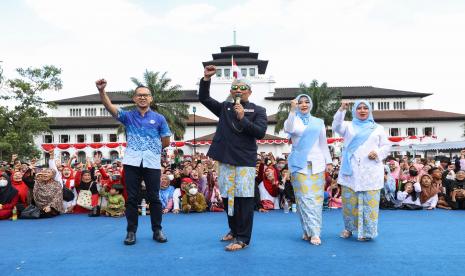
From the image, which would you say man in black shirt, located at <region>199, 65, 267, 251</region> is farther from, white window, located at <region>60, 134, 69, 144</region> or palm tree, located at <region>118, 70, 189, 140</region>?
white window, located at <region>60, 134, 69, 144</region>

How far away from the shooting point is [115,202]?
8.33 m

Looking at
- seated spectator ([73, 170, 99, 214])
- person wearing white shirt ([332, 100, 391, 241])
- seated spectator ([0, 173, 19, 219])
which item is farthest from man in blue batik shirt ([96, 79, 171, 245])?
seated spectator ([0, 173, 19, 219])

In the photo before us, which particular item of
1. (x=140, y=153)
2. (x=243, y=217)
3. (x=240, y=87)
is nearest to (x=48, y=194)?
(x=140, y=153)

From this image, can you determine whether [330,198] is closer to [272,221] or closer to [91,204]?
[272,221]

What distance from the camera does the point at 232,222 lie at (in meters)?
4.77

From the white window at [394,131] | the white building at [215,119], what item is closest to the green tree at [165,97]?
the white building at [215,119]

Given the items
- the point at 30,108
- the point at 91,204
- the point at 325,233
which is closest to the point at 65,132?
the point at 30,108

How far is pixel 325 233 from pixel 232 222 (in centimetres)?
162

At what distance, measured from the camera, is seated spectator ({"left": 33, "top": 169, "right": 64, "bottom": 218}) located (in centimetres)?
817

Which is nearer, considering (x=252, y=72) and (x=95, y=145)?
(x=95, y=145)

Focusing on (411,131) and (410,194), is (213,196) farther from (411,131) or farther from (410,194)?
(411,131)

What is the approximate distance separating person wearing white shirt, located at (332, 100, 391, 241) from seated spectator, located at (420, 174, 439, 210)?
471cm

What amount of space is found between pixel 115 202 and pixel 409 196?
639 cm

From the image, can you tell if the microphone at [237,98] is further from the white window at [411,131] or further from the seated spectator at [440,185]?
the white window at [411,131]
